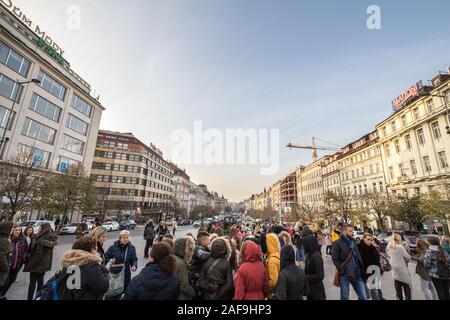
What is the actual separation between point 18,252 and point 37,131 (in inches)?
1343

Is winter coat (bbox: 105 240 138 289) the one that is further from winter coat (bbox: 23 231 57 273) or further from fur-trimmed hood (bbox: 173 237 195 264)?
winter coat (bbox: 23 231 57 273)

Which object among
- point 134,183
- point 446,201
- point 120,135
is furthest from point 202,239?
point 120,135

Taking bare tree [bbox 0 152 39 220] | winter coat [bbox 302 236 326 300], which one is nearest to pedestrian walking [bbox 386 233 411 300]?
winter coat [bbox 302 236 326 300]

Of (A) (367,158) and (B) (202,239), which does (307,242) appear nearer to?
(B) (202,239)

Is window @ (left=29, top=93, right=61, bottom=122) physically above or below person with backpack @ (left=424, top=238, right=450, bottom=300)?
above

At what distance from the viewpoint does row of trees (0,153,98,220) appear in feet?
62.1

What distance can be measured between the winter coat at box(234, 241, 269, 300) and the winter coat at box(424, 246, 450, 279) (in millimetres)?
4964

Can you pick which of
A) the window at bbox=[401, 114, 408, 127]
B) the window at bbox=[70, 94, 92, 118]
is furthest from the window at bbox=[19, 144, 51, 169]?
the window at bbox=[401, 114, 408, 127]

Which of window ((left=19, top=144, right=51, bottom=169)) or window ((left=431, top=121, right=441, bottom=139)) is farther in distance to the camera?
window ((left=19, top=144, right=51, bottom=169))

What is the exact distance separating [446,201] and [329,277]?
64.4 feet

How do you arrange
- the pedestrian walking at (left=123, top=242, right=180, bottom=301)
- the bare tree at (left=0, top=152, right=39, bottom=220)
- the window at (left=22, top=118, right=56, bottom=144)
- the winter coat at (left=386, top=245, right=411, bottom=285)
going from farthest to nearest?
the window at (left=22, top=118, right=56, bottom=144) < the bare tree at (left=0, top=152, right=39, bottom=220) < the winter coat at (left=386, top=245, right=411, bottom=285) < the pedestrian walking at (left=123, top=242, right=180, bottom=301)

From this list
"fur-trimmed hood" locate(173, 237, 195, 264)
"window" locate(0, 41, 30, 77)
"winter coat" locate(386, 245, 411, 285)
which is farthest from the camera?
"window" locate(0, 41, 30, 77)

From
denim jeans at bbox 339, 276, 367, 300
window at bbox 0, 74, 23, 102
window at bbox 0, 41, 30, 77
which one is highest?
window at bbox 0, 41, 30, 77

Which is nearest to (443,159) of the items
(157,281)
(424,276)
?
(424,276)
